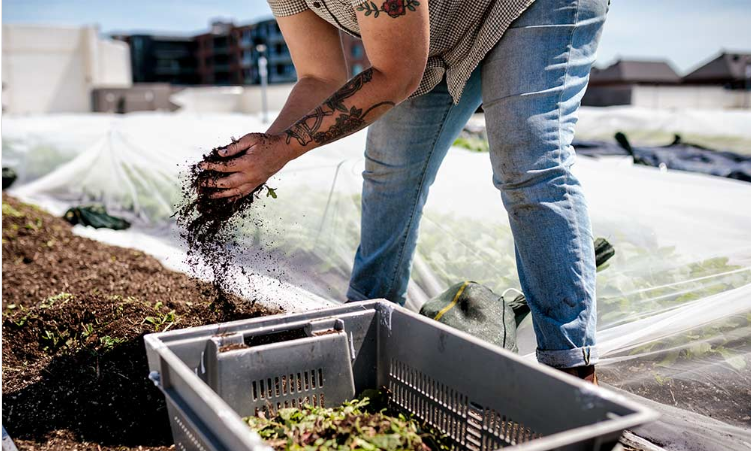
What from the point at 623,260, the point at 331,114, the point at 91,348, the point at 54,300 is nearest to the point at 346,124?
the point at 331,114

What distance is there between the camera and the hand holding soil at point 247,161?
1.33m

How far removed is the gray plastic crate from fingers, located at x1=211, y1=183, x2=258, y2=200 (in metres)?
0.29

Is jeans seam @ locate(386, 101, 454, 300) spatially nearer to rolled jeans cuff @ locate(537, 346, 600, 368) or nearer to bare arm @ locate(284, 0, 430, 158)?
bare arm @ locate(284, 0, 430, 158)

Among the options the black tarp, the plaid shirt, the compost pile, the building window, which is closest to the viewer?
the compost pile

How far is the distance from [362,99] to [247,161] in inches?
11.1

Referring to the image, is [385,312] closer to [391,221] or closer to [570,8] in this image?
[391,221]

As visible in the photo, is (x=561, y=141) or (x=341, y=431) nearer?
(x=341, y=431)

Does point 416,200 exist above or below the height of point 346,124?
below

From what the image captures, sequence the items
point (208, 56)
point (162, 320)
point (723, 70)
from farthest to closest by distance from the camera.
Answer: point (208, 56) < point (723, 70) < point (162, 320)

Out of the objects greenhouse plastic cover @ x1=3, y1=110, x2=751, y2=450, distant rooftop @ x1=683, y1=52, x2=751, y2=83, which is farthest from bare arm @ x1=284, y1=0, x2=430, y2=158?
distant rooftop @ x1=683, y1=52, x2=751, y2=83

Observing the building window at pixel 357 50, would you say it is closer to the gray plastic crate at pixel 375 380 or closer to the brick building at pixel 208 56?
the brick building at pixel 208 56

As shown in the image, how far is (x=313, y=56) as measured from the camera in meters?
1.75

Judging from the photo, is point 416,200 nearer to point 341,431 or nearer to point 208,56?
point 341,431

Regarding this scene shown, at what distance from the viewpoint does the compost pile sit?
1078 millimetres
